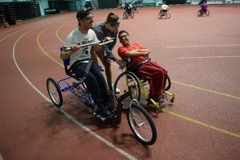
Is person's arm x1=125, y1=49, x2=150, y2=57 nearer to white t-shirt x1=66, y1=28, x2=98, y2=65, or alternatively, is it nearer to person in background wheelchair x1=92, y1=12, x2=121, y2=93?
person in background wheelchair x1=92, y1=12, x2=121, y2=93

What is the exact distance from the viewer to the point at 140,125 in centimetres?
363

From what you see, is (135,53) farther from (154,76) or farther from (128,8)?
(128,8)

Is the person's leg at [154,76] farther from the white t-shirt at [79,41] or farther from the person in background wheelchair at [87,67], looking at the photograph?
the white t-shirt at [79,41]

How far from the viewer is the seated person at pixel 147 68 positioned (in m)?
4.37

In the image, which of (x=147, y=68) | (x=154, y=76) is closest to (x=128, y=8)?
(x=147, y=68)

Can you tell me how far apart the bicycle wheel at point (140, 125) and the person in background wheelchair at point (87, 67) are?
55 cm

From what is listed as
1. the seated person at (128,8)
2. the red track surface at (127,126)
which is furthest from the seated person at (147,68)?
Result: the seated person at (128,8)

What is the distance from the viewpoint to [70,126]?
4.36 m

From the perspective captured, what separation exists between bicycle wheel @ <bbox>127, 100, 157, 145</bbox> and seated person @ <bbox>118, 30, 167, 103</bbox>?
844 millimetres

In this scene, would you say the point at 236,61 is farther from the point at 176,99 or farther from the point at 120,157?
the point at 120,157

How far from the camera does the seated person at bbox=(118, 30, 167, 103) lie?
14.3ft

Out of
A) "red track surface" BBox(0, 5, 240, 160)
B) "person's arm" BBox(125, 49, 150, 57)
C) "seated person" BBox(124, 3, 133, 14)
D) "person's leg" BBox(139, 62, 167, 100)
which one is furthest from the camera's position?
"seated person" BBox(124, 3, 133, 14)

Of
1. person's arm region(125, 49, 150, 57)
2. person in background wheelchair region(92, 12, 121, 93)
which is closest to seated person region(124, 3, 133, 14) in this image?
person in background wheelchair region(92, 12, 121, 93)

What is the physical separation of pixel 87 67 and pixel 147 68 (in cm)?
115
